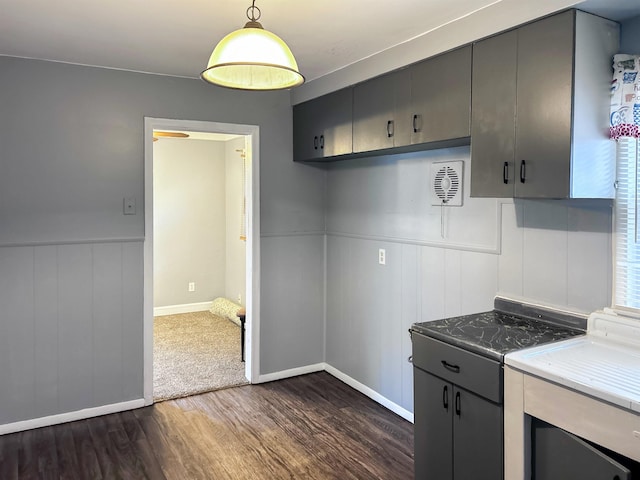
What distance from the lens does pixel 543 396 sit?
179 centimetres

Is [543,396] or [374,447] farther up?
[543,396]

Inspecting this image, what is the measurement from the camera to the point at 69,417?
327 cm

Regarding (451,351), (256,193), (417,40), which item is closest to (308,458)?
(451,351)

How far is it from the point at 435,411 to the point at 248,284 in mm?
2037

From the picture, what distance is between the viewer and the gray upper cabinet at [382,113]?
9.23 ft

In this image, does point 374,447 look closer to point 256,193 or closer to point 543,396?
point 543,396

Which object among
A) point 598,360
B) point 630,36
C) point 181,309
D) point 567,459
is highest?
point 630,36

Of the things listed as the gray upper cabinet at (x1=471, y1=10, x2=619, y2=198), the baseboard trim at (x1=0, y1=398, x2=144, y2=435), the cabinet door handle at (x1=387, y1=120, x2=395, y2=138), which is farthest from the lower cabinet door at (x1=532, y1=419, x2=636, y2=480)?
the baseboard trim at (x1=0, y1=398, x2=144, y2=435)

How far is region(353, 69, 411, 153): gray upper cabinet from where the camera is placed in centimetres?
281

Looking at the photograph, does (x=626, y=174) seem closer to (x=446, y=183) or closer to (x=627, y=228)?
(x=627, y=228)

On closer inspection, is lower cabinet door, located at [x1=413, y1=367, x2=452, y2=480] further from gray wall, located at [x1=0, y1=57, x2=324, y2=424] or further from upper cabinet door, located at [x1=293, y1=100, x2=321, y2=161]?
gray wall, located at [x1=0, y1=57, x2=324, y2=424]

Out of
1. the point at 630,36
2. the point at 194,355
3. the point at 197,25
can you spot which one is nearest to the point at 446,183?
the point at 630,36

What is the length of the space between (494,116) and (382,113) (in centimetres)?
87

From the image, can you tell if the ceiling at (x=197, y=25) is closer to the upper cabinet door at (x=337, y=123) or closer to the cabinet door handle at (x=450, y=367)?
the upper cabinet door at (x=337, y=123)
